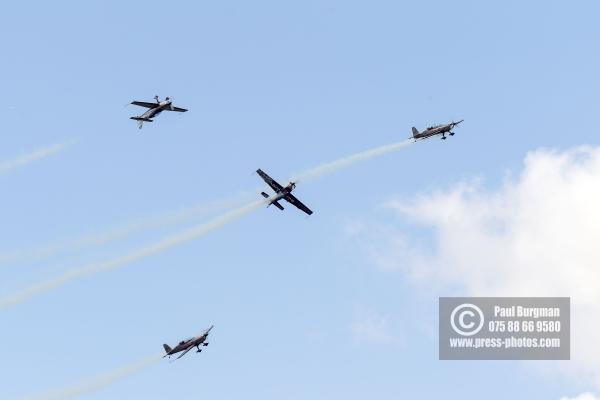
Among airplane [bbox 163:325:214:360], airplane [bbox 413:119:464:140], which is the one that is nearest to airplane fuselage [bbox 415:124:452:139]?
airplane [bbox 413:119:464:140]

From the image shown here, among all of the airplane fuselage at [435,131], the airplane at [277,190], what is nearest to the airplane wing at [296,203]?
the airplane at [277,190]

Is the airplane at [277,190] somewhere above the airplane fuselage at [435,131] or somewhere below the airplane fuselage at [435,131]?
below

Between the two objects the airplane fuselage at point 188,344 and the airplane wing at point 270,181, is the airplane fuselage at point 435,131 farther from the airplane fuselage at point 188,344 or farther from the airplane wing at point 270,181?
the airplane fuselage at point 188,344

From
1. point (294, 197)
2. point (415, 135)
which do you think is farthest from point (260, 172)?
point (415, 135)

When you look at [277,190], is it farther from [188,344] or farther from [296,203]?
[188,344]

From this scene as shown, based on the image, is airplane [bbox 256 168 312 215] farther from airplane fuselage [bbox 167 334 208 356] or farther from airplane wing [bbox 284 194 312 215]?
airplane fuselage [bbox 167 334 208 356]

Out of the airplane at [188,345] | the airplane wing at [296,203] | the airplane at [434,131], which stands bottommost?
the airplane at [188,345]

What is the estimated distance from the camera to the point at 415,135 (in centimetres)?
19275

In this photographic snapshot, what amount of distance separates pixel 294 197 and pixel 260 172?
30.7 feet

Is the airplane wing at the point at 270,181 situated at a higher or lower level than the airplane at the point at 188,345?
higher

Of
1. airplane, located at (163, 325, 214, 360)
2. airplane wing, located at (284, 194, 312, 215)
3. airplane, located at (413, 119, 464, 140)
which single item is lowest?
airplane, located at (163, 325, 214, 360)

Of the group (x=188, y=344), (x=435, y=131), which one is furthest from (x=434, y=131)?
(x=188, y=344)

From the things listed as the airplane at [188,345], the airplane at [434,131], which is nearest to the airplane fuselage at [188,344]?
the airplane at [188,345]

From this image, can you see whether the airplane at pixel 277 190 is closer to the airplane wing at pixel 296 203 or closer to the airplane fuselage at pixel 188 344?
the airplane wing at pixel 296 203
